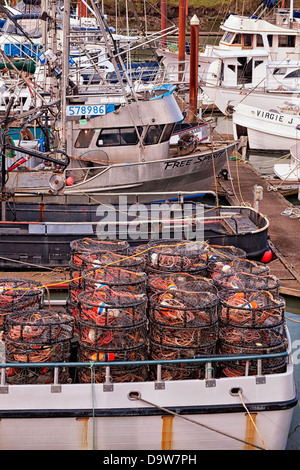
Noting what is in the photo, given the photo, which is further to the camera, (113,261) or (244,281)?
(113,261)

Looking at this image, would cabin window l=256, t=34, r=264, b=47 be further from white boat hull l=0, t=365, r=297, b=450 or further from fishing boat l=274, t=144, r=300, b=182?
white boat hull l=0, t=365, r=297, b=450

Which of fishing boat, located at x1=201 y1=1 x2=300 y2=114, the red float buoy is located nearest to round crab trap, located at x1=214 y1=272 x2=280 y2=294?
the red float buoy

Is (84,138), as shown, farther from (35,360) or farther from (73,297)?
(35,360)

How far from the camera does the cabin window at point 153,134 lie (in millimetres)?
19616

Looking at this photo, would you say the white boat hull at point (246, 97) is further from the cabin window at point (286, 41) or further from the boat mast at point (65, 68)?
the boat mast at point (65, 68)

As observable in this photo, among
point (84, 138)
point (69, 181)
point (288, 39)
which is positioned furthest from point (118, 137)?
point (288, 39)

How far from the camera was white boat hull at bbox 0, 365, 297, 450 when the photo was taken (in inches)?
335

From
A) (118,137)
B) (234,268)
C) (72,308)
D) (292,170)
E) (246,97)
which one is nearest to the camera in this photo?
(72,308)

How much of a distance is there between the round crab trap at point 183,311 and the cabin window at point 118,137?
11.0 metres

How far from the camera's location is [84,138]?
63.8ft

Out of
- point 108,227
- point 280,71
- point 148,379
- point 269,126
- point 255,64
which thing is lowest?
point 269,126

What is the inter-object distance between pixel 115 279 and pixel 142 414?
6.93 feet

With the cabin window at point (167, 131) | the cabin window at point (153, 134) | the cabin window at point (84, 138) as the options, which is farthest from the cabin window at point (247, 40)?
the cabin window at point (84, 138)
